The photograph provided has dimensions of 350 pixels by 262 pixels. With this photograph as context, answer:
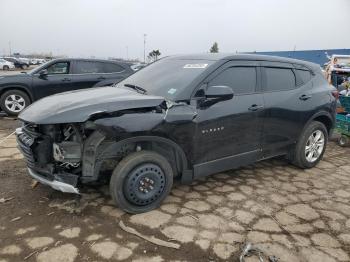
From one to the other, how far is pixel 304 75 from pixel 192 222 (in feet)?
10.0

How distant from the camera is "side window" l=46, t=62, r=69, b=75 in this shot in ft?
28.7

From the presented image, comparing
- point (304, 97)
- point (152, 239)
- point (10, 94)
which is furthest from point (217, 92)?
point (10, 94)

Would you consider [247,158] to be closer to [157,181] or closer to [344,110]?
[157,181]

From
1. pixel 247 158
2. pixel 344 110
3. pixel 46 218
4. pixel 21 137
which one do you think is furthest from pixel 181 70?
pixel 344 110

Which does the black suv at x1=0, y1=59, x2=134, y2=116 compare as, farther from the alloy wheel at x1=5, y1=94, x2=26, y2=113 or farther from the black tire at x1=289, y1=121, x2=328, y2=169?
the black tire at x1=289, y1=121, x2=328, y2=169

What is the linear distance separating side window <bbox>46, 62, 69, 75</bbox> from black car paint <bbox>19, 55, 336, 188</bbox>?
511 centimetres

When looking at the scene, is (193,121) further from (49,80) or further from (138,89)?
(49,80)

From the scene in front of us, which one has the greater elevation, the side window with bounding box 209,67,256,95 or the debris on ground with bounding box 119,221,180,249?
the side window with bounding box 209,67,256,95

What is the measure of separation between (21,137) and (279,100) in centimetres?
330

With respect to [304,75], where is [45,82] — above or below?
below

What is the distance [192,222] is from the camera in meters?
3.48

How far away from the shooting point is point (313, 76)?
5.29 meters

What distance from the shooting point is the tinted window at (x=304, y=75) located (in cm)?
510

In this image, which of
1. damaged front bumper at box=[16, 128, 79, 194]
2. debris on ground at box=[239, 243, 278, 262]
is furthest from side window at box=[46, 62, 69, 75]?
debris on ground at box=[239, 243, 278, 262]
